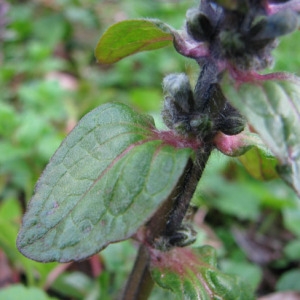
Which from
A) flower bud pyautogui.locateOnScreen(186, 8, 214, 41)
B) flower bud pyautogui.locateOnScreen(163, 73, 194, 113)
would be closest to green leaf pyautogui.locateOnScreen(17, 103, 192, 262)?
flower bud pyautogui.locateOnScreen(163, 73, 194, 113)

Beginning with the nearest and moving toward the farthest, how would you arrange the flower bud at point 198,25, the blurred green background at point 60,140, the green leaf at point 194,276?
the flower bud at point 198,25
the green leaf at point 194,276
the blurred green background at point 60,140

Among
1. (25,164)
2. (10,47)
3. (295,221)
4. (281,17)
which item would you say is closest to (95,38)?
(10,47)

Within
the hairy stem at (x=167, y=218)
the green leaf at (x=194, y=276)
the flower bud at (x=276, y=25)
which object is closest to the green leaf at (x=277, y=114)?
the flower bud at (x=276, y=25)

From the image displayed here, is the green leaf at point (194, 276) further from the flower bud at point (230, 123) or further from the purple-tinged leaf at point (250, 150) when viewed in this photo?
the flower bud at point (230, 123)

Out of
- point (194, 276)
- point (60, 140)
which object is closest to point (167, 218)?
point (194, 276)

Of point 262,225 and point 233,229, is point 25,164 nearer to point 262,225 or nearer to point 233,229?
point 233,229

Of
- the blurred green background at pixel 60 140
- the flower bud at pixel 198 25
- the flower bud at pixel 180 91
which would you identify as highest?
the flower bud at pixel 198 25

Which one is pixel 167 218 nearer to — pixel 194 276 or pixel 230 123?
pixel 194 276
